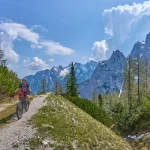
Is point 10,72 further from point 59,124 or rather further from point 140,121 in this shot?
point 59,124

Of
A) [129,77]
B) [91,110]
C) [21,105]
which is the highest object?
[129,77]

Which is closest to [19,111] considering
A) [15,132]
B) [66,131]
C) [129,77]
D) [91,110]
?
[15,132]

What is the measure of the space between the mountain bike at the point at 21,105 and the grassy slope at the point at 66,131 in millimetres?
1252

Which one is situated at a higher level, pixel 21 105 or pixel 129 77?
pixel 129 77

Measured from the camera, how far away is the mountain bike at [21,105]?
65.4 feet

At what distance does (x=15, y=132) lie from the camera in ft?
57.8

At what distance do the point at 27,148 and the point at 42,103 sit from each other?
313 inches

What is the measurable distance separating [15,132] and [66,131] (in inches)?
140

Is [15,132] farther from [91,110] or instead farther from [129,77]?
[129,77]

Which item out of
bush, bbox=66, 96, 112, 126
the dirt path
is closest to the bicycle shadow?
the dirt path

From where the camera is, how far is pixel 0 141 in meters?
16.5

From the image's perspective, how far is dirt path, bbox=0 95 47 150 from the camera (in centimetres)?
1606

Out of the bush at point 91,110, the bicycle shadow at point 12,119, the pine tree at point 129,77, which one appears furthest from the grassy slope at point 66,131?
the pine tree at point 129,77

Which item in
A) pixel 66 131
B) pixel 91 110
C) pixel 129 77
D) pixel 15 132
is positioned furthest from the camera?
pixel 129 77
